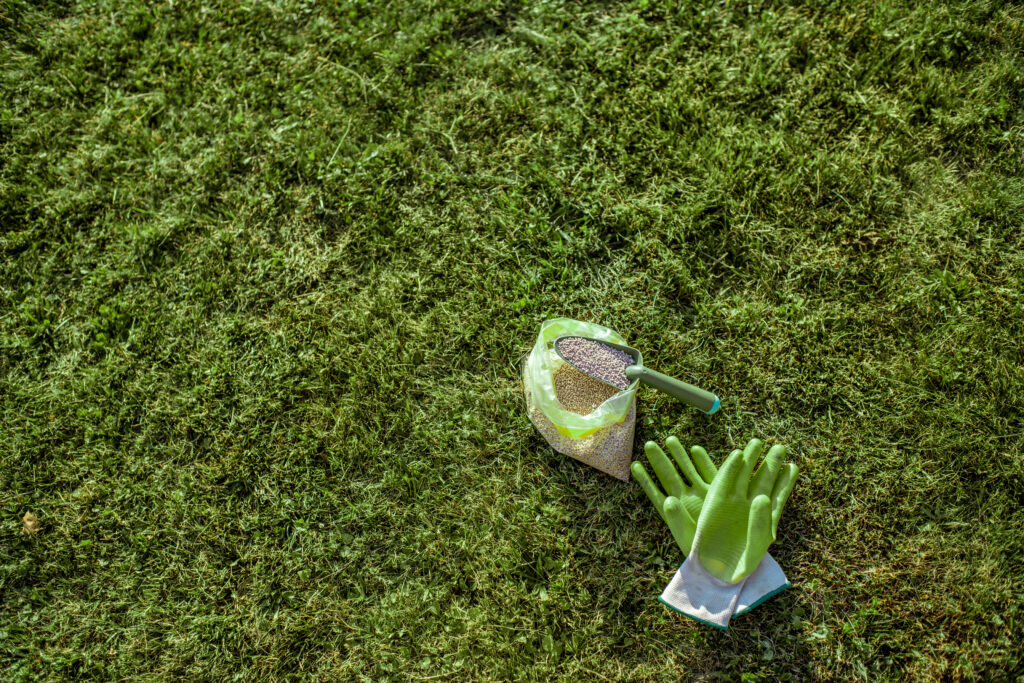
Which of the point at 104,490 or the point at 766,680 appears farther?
the point at 104,490

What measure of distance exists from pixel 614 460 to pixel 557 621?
637 millimetres

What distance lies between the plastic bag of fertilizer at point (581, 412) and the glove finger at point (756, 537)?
0.49m

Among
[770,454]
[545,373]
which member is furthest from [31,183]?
[770,454]

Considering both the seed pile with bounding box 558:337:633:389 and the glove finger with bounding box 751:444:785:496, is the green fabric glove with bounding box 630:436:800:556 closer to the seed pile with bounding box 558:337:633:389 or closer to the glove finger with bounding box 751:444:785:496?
the glove finger with bounding box 751:444:785:496

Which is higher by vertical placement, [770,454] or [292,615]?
[770,454]

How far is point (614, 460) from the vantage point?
104 inches

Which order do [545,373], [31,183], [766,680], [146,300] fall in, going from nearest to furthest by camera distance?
[766,680] → [545,373] → [146,300] → [31,183]

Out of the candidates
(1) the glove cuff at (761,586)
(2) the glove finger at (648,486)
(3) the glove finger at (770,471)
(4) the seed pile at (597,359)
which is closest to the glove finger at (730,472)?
(3) the glove finger at (770,471)

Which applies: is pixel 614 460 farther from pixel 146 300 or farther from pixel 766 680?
pixel 146 300

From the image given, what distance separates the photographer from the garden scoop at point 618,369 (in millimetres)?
2574

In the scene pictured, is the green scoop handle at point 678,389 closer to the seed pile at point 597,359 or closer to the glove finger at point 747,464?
the seed pile at point 597,359

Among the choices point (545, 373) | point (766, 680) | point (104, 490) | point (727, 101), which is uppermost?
point (727, 101)

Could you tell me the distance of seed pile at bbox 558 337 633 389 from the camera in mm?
2602

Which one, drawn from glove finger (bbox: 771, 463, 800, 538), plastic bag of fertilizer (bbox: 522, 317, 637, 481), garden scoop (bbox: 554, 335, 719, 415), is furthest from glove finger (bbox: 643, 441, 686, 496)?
glove finger (bbox: 771, 463, 800, 538)
